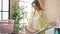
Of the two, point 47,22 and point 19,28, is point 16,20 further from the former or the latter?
point 47,22

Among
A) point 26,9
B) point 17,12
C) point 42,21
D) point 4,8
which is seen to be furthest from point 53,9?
point 4,8

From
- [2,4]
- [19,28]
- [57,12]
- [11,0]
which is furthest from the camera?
[2,4]

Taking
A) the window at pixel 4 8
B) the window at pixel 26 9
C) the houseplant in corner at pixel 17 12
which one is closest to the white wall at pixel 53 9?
the window at pixel 26 9

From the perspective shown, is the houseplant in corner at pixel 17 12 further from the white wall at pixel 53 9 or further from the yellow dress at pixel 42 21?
the white wall at pixel 53 9

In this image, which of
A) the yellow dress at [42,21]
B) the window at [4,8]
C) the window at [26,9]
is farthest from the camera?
the window at [4,8]

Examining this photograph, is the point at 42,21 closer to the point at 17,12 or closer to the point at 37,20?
the point at 37,20

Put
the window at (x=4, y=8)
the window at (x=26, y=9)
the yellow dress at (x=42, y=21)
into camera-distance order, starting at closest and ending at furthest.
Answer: the yellow dress at (x=42, y=21), the window at (x=26, y=9), the window at (x=4, y=8)

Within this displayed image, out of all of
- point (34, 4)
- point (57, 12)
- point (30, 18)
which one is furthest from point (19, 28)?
point (57, 12)

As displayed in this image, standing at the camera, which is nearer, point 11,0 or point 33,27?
point 33,27

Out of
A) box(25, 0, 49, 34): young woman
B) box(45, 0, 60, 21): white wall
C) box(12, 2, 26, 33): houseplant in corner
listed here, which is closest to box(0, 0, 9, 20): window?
box(12, 2, 26, 33): houseplant in corner

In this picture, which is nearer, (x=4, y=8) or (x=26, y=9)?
(x=26, y=9)

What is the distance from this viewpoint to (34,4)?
2229mm

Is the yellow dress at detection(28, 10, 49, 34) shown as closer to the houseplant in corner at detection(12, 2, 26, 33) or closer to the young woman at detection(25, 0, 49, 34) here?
the young woman at detection(25, 0, 49, 34)

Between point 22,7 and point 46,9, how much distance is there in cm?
42
